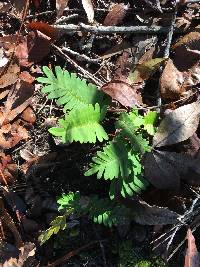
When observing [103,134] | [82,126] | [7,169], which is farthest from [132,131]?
[7,169]

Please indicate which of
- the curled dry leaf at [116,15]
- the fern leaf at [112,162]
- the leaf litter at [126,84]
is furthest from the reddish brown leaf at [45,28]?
the fern leaf at [112,162]

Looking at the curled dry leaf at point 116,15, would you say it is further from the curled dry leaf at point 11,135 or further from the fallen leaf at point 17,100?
the curled dry leaf at point 11,135

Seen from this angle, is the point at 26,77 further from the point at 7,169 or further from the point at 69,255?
the point at 69,255

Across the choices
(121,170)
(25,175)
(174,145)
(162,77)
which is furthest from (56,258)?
(162,77)

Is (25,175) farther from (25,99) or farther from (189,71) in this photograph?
(189,71)

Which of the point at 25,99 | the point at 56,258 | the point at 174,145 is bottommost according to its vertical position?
the point at 56,258

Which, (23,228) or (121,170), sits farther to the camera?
(23,228)
